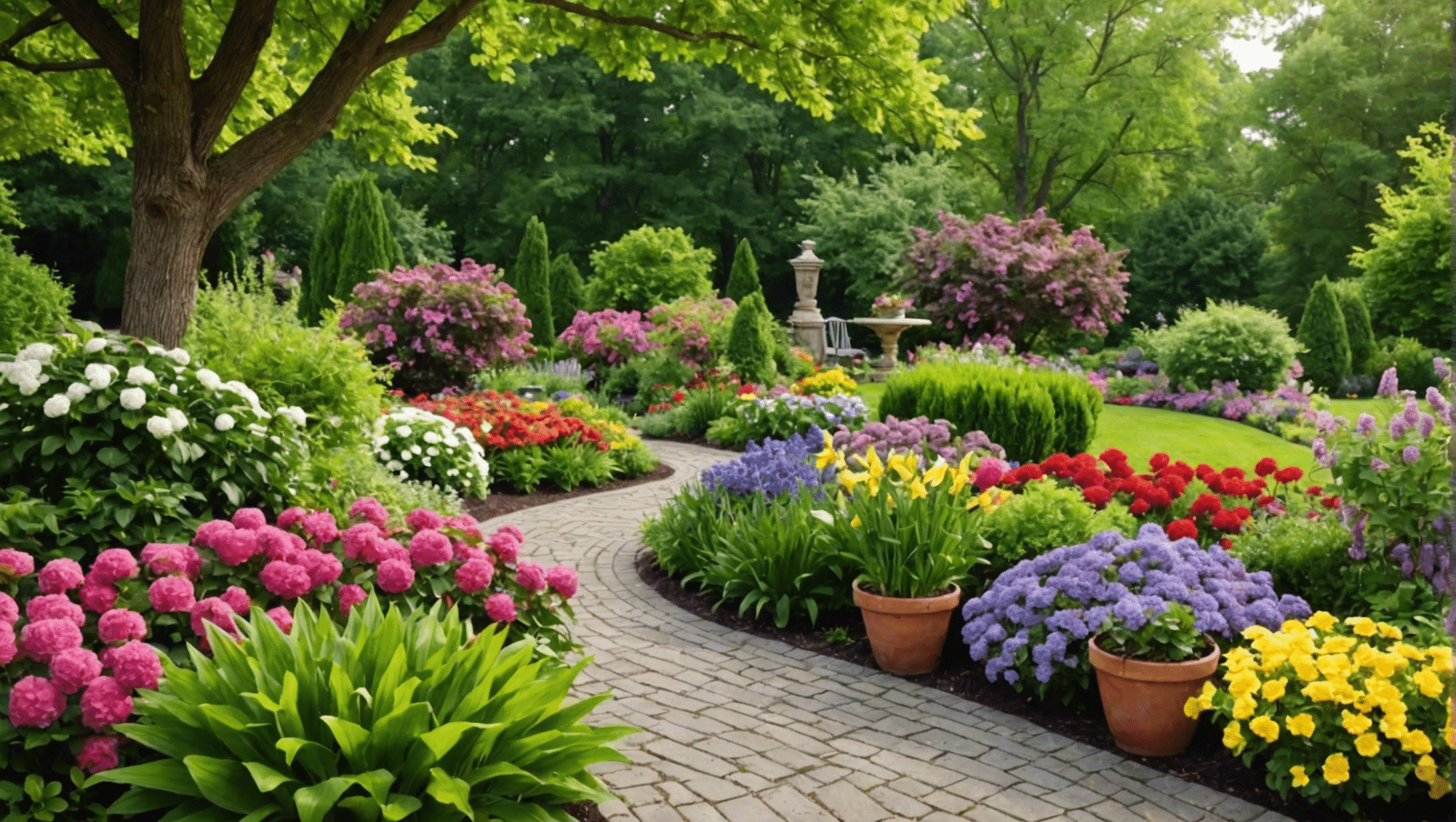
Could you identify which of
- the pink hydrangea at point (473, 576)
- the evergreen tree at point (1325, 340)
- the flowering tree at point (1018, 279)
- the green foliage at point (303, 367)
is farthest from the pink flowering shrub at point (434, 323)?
the evergreen tree at point (1325, 340)

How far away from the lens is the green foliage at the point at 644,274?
19.6 metres

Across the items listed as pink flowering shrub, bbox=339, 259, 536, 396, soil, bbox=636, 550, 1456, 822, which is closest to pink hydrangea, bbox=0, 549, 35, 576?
soil, bbox=636, 550, 1456, 822

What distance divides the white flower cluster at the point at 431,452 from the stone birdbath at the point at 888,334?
951 centimetres

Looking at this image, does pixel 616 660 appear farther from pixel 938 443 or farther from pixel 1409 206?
pixel 1409 206

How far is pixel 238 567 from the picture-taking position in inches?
134

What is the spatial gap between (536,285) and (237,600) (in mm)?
16217

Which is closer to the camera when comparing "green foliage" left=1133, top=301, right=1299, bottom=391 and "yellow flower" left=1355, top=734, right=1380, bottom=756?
"yellow flower" left=1355, top=734, right=1380, bottom=756

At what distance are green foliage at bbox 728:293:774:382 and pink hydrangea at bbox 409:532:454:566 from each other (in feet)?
32.6

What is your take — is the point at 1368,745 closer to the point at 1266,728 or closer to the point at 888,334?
the point at 1266,728

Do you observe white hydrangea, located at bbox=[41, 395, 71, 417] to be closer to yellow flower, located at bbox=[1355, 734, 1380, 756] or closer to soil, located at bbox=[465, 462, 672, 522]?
soil, located at bbox=[465, 462, 672, 522]

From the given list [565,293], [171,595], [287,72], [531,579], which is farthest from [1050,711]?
[565,293]

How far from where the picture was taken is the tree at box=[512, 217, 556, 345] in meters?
18.9

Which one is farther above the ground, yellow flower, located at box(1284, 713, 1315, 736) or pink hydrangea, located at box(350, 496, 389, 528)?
pink hydrangea, located at box(350, 496, 389, 528)

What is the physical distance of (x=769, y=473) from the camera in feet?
19.7
